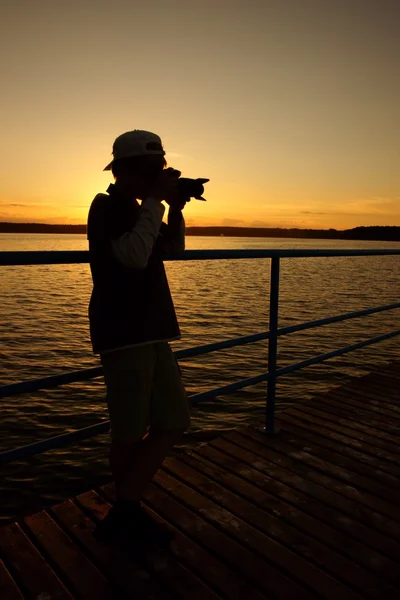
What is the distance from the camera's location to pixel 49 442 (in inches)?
84.6

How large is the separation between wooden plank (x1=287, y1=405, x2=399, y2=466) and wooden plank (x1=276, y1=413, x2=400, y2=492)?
0.12 metres

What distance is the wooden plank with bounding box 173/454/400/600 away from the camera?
6.18 ft

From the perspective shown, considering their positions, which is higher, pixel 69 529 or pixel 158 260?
pixel 158 260

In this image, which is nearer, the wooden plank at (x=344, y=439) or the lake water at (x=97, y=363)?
the wooden plank at (x=344, y=439)

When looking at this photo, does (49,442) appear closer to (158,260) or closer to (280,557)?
(158,260)

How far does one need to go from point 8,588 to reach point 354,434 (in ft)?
8.04

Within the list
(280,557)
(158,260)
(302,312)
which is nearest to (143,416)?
(158,260)

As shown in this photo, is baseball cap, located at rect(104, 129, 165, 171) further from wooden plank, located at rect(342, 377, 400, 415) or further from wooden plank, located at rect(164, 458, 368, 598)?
wooden plank, located at rect(342, 377, 400, 415)

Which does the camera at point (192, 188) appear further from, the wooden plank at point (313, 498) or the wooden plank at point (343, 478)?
the wooden plank at point (343, 478)

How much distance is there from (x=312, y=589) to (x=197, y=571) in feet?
1.54

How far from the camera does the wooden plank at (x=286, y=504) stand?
6.68ft

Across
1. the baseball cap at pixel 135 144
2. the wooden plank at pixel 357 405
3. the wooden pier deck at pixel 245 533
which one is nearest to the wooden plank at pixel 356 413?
the wooden plank at pixel 357 405

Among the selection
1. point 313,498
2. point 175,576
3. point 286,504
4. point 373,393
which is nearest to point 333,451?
point 313,498

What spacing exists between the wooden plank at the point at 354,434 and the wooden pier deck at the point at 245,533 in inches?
0.7
